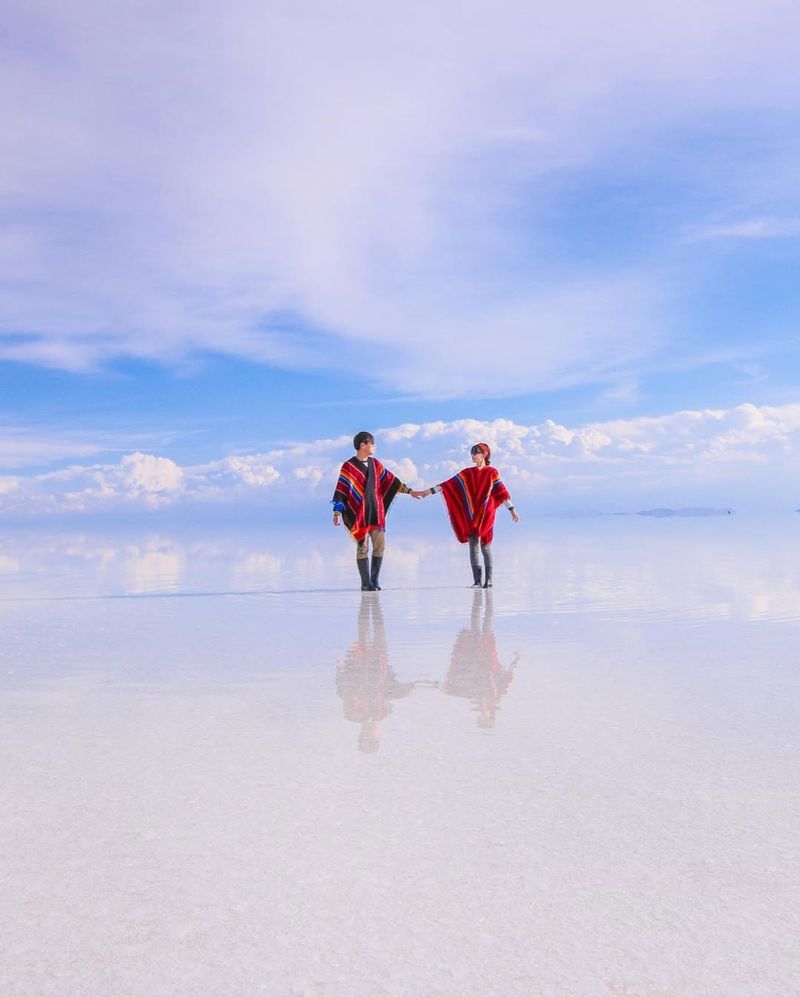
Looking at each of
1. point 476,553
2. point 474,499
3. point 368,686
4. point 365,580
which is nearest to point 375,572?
point 365,580

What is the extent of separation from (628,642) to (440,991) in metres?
5.85

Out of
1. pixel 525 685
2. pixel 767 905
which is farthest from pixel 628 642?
pixel 767 905

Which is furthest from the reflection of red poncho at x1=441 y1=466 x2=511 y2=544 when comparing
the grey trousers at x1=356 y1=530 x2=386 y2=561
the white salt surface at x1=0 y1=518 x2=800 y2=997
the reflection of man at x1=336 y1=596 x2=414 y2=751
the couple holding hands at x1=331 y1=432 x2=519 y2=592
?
the white salt surface at x1=0 y1=518 x2=800 y2=997

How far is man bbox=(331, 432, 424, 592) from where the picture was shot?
13414 millimetres

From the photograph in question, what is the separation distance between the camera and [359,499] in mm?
13492

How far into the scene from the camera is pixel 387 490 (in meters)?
13.9

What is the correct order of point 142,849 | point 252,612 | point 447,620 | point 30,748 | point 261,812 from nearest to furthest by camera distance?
point 142,849, point 261,812, point 30,748, point 447,620, point 252,612

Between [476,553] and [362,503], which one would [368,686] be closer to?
[362,503]

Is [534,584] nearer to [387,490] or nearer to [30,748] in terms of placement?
[387,490]

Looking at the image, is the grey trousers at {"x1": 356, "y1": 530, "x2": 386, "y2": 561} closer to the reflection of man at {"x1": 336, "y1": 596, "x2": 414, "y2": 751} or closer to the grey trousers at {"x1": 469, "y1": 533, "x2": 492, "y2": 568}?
the grey trousers at {"x1": 469, "y1": 533, "x2": 492, "y2": 568}

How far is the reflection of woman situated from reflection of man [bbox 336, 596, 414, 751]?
5.38 metres

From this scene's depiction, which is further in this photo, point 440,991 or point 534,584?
point 534,584

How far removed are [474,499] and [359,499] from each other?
185 cm

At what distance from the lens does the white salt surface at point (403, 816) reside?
8.09ft
